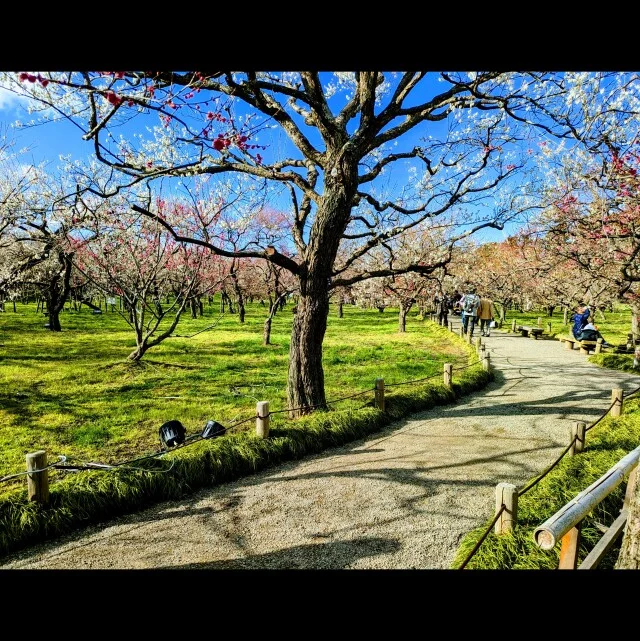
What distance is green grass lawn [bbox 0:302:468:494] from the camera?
23.1 ft

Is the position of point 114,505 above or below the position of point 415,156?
below

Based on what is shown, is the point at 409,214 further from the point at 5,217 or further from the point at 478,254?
the point at 478,254

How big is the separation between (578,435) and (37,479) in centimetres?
664

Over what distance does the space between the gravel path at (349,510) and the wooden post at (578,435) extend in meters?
0.48

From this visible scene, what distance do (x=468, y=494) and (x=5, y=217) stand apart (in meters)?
15.3

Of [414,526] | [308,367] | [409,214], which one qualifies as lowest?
[414,526]

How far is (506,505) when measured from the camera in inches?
142

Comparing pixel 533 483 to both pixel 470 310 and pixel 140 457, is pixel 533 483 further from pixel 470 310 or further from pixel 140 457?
pixel 470 310

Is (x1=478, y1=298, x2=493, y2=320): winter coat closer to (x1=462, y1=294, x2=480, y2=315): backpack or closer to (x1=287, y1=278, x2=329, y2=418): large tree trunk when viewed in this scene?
(x1=462, y1=294, x2=480, y2=315): backpack

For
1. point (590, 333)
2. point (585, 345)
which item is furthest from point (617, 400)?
point (590, 333)
